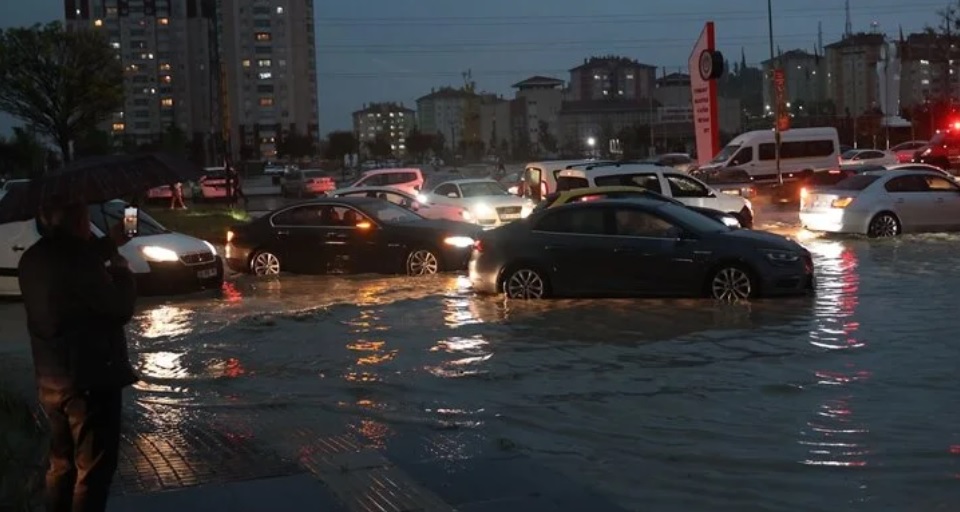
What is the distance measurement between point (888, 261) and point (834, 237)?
5.24 metres

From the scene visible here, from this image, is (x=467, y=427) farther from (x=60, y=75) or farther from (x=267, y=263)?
(x=60, y=75)

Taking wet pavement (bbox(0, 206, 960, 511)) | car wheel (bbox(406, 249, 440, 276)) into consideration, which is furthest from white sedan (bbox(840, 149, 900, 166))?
wet pavement (bbox(0, 206, 960, 511))

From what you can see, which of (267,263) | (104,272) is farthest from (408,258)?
Result: (104,272)

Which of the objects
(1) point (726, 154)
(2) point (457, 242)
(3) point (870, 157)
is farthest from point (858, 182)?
(3) point (870, 157)

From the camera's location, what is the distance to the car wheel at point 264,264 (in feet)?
63.9

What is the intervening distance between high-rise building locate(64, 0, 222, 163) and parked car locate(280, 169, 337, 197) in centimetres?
8679

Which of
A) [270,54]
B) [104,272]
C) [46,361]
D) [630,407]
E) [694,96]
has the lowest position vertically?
[630,407]

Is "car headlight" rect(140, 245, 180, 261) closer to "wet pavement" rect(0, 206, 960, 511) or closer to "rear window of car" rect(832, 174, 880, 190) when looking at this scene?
"wet pavement" rect(0, 206, 960, 511)

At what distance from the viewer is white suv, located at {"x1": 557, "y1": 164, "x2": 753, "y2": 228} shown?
73.4 feet

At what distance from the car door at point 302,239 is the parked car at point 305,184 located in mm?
31713

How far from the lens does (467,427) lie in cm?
815

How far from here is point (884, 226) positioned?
22.9 m

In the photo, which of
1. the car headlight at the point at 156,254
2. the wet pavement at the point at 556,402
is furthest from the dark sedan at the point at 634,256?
the car headlight at the point at 156,254

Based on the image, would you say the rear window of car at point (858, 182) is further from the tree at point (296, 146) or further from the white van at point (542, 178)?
the tree at point (296, 146)
